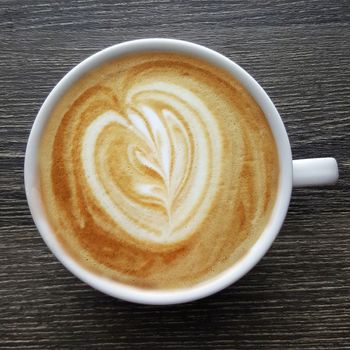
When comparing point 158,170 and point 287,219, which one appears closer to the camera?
point 158,170

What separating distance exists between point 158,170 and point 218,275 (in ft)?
0.58

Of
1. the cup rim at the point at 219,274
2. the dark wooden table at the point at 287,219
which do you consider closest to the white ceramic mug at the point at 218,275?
the cup rim at the point at 219,274

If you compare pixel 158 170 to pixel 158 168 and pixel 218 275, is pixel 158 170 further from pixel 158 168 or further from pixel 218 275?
pixel 218 275

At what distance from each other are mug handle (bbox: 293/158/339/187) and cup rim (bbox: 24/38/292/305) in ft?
0.08

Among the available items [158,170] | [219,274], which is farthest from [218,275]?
[158,170]

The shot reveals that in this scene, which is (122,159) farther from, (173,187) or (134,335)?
(134,335)

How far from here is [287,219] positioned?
37.7 inches

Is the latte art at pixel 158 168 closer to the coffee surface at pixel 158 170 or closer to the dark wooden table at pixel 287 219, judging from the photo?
the coffee surface at pixel 158 170

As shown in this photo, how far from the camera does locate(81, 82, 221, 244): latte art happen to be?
0.82 meters

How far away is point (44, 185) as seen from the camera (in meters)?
0.83

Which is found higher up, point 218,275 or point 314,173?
point 314,173

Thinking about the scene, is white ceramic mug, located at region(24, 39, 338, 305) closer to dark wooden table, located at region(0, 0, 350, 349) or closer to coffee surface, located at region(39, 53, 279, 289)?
coffee surface, located at region(39, 53, 279, 289)

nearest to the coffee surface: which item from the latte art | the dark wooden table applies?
the latte art

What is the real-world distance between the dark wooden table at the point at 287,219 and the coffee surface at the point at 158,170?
0.14 meters
